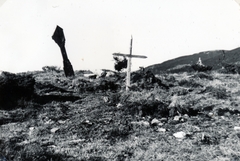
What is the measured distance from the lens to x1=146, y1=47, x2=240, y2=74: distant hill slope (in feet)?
72.2

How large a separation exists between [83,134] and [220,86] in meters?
8.56

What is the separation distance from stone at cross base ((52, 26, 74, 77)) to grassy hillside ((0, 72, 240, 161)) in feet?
17.1

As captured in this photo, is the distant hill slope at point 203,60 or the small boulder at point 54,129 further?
the distant hill slope at point 203,60

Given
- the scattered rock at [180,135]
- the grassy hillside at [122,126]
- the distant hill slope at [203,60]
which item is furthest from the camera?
the distant hill slope at [203,60]

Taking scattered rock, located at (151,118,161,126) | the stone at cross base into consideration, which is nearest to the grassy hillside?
scattered rock, located at (151,118,161,126)

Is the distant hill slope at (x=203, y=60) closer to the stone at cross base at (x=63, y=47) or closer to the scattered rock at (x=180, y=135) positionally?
the stone at cross base at (x=63, y=47)

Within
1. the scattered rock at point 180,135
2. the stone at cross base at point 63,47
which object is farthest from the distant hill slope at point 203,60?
the scattered rock at point 180,135

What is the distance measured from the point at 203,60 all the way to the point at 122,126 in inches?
757

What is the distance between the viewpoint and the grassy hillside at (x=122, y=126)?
19.4ft

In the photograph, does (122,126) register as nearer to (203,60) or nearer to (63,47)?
(63,47)

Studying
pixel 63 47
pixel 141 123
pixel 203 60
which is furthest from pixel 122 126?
pixel 203 60

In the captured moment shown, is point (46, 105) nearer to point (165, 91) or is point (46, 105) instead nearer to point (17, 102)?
point (17, 102)

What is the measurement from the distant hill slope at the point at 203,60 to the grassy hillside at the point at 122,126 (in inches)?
385

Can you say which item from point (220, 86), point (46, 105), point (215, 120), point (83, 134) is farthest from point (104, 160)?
point (220, 86)
